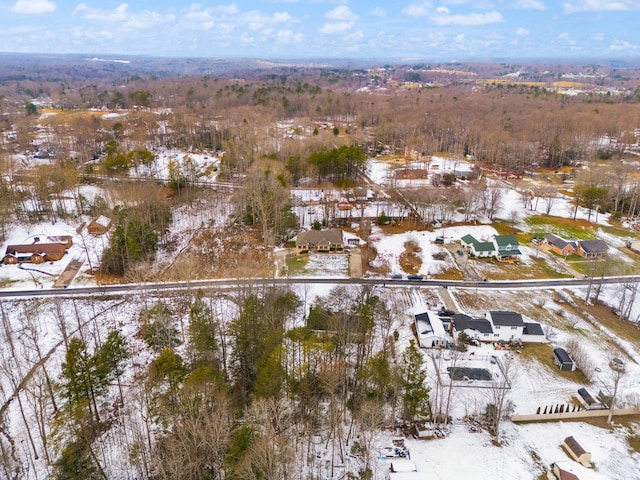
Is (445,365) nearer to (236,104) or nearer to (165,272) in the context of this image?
(165,272)

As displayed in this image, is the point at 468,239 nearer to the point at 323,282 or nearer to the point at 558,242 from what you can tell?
the point at 558,242

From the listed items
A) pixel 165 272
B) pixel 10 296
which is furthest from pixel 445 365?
pixel 10 296

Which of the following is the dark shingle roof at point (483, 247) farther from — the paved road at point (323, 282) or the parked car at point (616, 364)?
the parked car at point (616, 364)

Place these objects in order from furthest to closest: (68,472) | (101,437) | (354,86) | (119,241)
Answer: (354,86) < (119,241) < (101,437) < (68,472)

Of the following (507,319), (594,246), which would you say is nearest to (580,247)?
(594,246)

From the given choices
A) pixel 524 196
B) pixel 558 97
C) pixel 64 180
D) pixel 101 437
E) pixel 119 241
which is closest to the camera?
pixel 101 437

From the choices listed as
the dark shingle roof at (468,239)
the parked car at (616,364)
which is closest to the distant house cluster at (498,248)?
the dark shingle roof at (468,239)

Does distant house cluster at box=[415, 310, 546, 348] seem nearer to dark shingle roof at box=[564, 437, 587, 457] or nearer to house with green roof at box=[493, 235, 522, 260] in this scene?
dark shingle roof at box=[564, 437, 587, 457]
